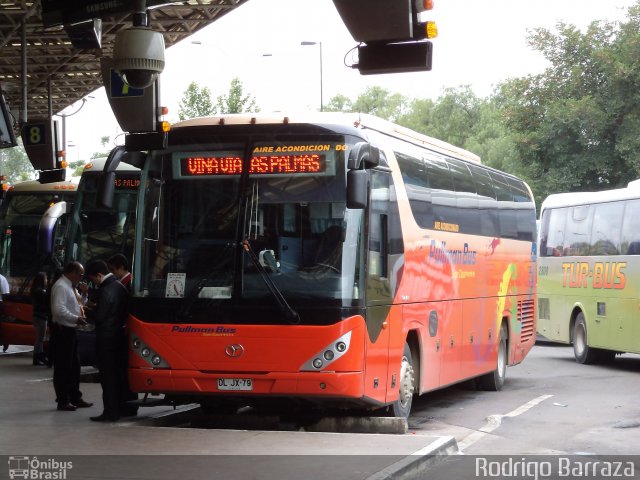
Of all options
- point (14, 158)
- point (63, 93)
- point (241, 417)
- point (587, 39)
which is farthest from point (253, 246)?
point (14, 158)

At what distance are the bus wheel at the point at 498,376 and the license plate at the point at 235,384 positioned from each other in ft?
24.4

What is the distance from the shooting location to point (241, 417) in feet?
43.5

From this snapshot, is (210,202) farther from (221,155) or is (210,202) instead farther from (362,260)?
(362,260)

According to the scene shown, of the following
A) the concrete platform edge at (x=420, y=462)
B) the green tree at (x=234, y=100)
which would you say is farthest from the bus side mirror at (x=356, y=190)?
the green tree at (x=234, y=100)

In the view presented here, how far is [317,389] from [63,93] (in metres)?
32.9

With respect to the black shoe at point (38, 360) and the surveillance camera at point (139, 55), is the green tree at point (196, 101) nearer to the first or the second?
the black shoe at point (38, 360)

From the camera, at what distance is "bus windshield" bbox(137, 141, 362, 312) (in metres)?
11.7

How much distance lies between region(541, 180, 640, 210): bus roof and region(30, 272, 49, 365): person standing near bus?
11223mm

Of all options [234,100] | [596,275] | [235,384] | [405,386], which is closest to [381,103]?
[234,100]

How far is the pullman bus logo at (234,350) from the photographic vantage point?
11.9 meters

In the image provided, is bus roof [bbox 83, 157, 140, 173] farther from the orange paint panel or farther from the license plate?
the license plate

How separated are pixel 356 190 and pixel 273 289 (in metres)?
1.40

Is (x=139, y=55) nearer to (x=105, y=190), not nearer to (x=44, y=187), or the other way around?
(x=105, y=190)

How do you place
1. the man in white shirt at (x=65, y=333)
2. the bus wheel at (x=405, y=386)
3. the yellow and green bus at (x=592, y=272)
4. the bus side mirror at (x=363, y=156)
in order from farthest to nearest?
1. the yellow and green bus at (x=592, y=272)
2. the man in white shirt at (x=65, y=333)
3. the bus wheel at (x=405, y=386)
4. the bus side mirror at (x=363, y=156)
